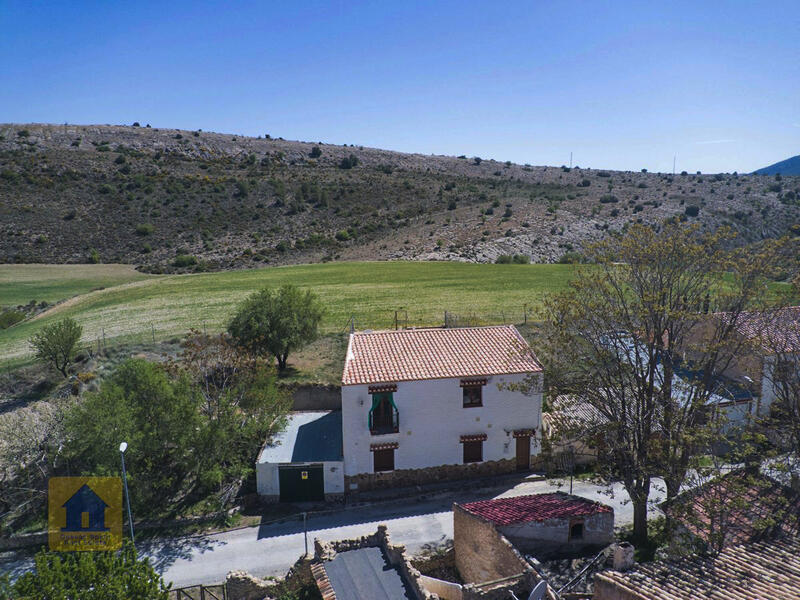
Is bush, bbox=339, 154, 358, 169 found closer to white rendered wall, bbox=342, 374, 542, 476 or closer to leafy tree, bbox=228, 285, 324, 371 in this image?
leafy tree, bbox=228, 285, 324, 371

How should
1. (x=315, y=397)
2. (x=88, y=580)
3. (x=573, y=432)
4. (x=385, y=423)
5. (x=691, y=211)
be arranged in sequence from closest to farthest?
(x=88, y=580)
(x=573, y=432)
(x=385, y=423)
(x=315, y=397)
(x=691, y=211)

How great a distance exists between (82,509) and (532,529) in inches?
729

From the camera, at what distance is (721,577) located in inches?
527

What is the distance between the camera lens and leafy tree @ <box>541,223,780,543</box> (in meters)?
19.5

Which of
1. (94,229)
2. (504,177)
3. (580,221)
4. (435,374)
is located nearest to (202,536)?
(435,374)

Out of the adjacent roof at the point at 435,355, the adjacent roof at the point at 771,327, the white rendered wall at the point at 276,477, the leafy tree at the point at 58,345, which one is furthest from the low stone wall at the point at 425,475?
the leafy tree at the point at 58,345

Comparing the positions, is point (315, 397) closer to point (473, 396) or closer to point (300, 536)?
point (300, 536)

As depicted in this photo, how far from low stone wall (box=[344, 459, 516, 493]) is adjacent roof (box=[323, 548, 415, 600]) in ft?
24.0

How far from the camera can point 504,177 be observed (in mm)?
128250

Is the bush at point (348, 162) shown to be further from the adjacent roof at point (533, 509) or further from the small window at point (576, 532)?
the small window at point (576, 532)

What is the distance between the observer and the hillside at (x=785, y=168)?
144 meters

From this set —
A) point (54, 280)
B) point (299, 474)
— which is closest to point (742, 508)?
point (299, 474)

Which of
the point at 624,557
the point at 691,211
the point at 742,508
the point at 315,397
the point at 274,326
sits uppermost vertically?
the point at 691,211

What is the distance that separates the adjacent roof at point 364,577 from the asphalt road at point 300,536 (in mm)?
3907
